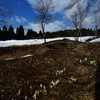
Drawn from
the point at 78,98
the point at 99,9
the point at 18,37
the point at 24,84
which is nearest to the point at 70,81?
the point at 78,98

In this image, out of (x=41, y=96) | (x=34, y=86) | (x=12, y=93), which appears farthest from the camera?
(x=34, y=86)

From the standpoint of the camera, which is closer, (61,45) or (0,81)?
(0,81)

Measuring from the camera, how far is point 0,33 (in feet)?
163

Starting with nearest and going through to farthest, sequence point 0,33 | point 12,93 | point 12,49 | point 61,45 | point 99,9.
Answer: point 12,93 → point 99,9 → point 61,45 → point 12,49 → point 0,33

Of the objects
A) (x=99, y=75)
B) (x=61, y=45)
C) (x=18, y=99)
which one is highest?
(x=61, y=45)

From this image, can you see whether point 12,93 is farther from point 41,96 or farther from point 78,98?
point 78,98

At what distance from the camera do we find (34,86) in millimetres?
3283

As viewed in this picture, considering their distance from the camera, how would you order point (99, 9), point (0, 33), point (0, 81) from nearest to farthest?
point (0, 81), point (99, 9), point (0, 33)

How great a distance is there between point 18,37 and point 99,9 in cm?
5380

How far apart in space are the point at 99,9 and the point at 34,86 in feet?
18.7

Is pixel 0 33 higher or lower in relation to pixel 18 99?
higher

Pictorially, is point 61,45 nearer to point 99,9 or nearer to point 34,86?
point 99,9

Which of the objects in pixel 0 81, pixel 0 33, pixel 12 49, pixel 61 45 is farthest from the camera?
pixel 0 33

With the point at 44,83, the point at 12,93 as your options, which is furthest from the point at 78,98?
the point at 12,93
